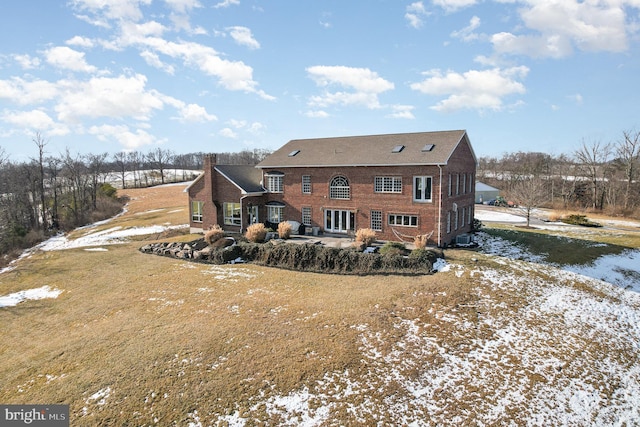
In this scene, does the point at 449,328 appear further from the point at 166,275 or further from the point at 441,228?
the point at 166,275

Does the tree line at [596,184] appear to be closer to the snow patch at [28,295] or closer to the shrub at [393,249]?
the shrub at [393,249]

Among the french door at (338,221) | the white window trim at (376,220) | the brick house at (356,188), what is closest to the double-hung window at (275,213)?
the brick house at (356,188)

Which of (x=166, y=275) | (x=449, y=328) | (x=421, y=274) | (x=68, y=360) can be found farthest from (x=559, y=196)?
(x=68, y=360)

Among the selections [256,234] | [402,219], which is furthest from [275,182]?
[402,219]

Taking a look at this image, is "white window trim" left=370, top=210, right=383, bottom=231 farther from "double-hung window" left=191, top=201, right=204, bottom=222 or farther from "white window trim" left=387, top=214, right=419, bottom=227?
"double-hung window" left=191, top=201, right=204, bottom=222

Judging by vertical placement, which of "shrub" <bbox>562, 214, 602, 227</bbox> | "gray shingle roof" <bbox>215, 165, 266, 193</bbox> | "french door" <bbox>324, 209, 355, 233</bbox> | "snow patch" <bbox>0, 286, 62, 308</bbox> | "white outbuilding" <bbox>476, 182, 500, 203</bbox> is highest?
"gray shingle roof" <bbox>215, 165, 266, 193</bbox>

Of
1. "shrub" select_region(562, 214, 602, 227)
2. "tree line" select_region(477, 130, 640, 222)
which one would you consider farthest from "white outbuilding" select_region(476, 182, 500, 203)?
"shrub" select_region(562, 214, 602, 227)
